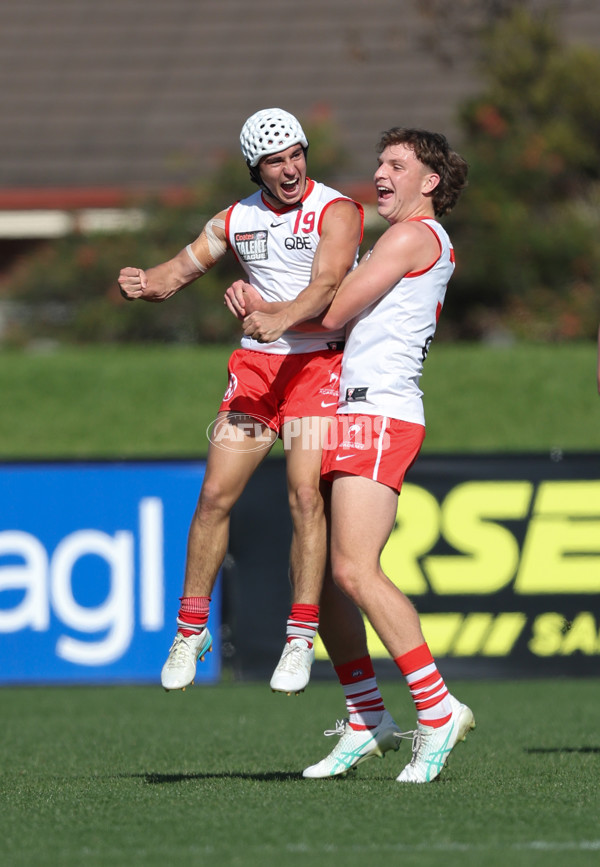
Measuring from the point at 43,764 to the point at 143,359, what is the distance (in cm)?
967

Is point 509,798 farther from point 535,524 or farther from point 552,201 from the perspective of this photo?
point 552,201

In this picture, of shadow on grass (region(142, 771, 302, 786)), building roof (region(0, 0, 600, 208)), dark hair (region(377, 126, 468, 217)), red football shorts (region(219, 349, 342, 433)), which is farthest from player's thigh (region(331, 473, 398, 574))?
building roof (region(0, 0, 600, 208))

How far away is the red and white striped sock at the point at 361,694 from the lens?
601cm

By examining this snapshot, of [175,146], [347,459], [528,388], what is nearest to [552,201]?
[528,388]

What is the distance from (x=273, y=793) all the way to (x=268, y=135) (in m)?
2.54

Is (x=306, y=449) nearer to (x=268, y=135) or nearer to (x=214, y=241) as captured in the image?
(x=214, y=241)

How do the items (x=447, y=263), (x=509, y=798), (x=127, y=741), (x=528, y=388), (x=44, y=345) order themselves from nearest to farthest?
(x=509, y=798)
(x=447, y=263)
(x=127, y=741)
(x=528, y=388)
(x=44, y=345)

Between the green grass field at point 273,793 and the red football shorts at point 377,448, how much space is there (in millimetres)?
1195

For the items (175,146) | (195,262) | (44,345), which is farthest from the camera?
(175,146)

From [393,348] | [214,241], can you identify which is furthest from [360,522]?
[214,241]

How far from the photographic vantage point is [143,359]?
15984 mm

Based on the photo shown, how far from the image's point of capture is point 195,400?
15406 mm

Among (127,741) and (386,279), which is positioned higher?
(386,279)

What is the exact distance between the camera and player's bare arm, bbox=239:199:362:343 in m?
5.42
